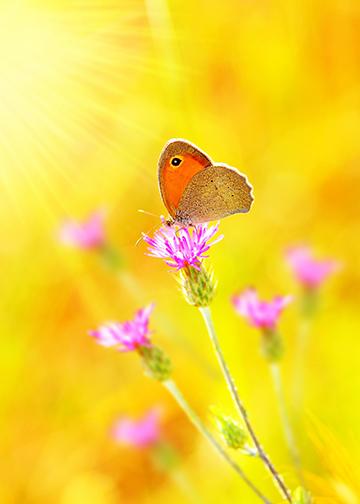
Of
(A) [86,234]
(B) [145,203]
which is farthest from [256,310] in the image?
(B) [145,203]

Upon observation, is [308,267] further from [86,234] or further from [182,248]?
[182,248]

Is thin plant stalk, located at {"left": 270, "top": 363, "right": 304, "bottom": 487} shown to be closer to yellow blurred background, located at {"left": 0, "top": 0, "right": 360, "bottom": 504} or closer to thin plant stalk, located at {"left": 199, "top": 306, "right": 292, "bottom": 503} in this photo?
thin plant stalk, located at {"left": 199, "top": 306, "right": 292, "bottom": 503}

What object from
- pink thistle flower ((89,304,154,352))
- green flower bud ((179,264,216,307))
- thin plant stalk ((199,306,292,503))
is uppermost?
pink thistle flower ((89,304,154,352))

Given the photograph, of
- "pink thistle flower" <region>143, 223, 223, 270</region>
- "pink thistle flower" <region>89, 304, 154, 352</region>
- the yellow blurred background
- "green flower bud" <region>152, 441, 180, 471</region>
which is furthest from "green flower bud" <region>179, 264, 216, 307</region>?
the yellow blurred background

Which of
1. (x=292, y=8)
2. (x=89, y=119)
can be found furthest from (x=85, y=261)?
(x=292, y=8)

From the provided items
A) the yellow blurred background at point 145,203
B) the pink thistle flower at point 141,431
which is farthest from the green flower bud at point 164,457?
the yellow blurred background at point 145,203

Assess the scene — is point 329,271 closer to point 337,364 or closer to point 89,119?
point 337,364
